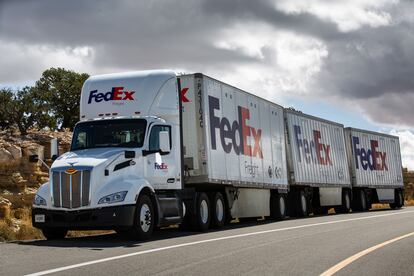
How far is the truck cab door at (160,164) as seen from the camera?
49.6ft

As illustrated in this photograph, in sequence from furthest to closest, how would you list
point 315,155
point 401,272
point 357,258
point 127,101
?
1. point 315,155
2. point 127,101
3. point 357,258
4. point 401,272

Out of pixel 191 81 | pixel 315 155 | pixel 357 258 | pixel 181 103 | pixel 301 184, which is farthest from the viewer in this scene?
pixel 315 155

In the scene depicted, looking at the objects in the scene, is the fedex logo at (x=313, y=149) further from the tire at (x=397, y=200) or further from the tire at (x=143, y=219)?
the tire at (x=143, y=219)

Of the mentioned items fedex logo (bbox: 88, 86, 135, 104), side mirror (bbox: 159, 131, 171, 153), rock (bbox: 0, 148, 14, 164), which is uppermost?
rock (bbox: 0, 148, 14, 164)

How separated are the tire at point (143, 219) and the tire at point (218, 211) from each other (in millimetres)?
3920

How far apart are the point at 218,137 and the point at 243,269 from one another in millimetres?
9657

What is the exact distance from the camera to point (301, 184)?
25.9m

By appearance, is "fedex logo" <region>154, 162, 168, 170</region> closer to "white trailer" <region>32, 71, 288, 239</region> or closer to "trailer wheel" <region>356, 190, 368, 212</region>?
"white trailer" <region>32, 71, 288, 239</region>

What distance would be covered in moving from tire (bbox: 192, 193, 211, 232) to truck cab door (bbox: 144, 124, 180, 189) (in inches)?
59.1

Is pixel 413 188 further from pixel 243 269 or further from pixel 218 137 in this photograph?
pixel 243 269

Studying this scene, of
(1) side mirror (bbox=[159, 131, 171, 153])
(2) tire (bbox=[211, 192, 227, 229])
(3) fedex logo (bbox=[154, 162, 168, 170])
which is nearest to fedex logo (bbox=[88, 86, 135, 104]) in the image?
(1) side mirror (bbox=[159, 131, 171, 153])

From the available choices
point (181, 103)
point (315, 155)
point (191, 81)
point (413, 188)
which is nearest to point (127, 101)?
point (181, 103)

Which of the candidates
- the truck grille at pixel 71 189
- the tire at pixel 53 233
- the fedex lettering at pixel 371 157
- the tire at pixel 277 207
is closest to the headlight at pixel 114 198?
the truck grille at pixel 71 189

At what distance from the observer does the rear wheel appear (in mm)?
A: 17281
